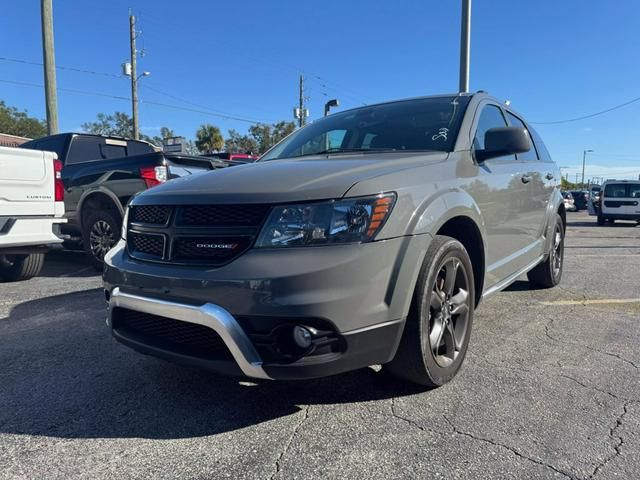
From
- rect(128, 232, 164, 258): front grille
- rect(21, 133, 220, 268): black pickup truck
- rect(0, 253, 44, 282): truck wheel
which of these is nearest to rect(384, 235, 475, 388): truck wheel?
rect(128, 232, 164, 258): front grille

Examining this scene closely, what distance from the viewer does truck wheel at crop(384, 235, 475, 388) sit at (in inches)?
97.1

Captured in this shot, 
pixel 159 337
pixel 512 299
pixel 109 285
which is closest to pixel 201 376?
pixel 159 337

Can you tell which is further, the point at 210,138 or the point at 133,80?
the point at 210,138

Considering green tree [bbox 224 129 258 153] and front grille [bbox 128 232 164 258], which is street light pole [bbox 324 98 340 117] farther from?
green tree [bbox 224 129 258 153]

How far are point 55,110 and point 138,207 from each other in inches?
485

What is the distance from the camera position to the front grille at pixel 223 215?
227cm

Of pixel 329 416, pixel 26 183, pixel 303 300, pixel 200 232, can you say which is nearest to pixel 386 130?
pixel 200 232

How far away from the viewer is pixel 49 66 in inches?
514

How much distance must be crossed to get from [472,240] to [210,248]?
174 centimetres

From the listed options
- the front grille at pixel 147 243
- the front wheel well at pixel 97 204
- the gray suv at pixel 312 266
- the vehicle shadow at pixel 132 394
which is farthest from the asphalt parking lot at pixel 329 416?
the front wheel well at pixel 97 204

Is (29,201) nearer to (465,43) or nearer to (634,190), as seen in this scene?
(465,43)

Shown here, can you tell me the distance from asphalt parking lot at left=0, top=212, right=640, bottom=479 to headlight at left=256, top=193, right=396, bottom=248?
92 cm

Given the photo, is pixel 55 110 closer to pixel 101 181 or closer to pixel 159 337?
pixel 101 181

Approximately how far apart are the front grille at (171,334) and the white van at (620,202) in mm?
20580
